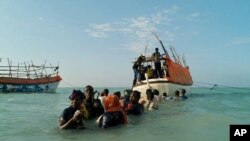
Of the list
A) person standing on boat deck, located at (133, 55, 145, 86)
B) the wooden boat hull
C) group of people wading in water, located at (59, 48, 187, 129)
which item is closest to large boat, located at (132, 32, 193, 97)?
person standing on boat deck, located at (133, 55, 145, 86)

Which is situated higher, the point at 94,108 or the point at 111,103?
the point at 111,103

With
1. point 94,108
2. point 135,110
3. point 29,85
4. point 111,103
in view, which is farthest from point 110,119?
point 29,85

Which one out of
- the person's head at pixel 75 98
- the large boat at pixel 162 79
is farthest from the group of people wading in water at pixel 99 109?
the large boat at pixel 162 79

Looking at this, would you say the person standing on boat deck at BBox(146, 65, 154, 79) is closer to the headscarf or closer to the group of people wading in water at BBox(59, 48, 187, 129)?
the group of people wading in water at BBox(59, 48, 187, 129)

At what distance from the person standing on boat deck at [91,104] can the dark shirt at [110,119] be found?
1.10 m

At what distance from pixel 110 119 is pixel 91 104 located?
158cm

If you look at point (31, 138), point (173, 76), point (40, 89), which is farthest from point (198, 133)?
point (40, 89)

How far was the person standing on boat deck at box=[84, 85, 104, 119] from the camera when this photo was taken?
1095 centimetres

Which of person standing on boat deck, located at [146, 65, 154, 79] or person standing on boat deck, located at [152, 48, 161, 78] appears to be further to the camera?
person standing on boat deck, located at [152, 48, 161, 78]

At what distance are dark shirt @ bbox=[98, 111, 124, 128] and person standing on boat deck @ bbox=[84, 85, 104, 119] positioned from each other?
3.62 feet

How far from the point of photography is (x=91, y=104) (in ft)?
37.6

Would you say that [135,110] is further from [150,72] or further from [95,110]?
[150,72]

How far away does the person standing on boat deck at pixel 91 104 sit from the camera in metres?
10.9

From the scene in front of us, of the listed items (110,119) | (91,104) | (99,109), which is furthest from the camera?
(99,109)
